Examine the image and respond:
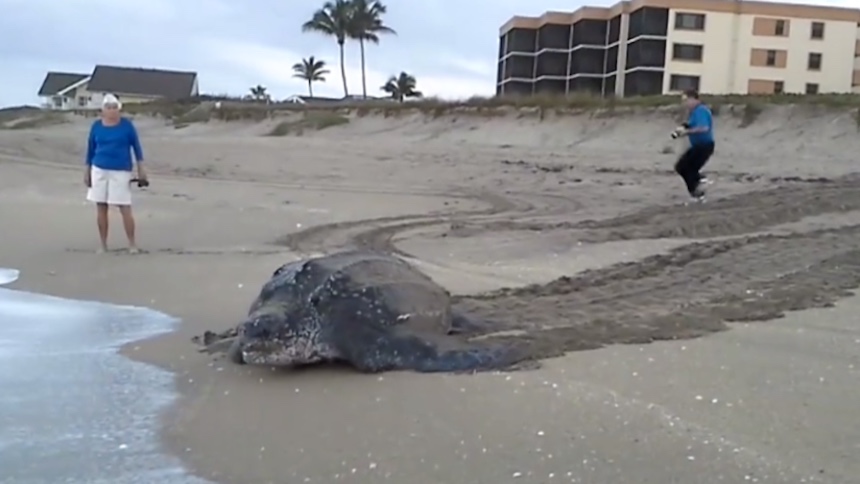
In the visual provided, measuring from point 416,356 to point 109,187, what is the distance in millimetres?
4611

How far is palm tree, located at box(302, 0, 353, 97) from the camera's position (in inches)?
2170

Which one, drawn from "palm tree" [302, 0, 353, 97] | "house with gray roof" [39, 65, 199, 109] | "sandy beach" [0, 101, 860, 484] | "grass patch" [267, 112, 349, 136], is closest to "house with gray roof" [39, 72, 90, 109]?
"house with gray roof" [39, 65, 199, 109]

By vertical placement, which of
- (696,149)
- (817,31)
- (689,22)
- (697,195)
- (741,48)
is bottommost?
(697,195)

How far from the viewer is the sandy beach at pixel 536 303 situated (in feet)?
9.48

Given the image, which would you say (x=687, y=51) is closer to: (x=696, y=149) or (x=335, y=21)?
(x=335, y=21)

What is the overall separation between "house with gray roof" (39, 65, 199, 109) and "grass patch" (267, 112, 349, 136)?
3683 centimetres

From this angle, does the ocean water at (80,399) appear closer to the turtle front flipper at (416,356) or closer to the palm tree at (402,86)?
the turtle front flipper at (416,356)

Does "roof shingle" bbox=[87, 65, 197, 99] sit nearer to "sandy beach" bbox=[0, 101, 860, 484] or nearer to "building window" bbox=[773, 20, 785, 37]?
"building window" bbox=[773, 20, 785, 37]

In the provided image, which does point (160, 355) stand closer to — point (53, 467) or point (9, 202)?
point (53, 467)

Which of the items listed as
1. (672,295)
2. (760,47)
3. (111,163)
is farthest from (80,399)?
(760,47)

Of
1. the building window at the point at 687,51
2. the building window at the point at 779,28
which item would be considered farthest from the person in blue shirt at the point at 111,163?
the building window at the point at 779,28

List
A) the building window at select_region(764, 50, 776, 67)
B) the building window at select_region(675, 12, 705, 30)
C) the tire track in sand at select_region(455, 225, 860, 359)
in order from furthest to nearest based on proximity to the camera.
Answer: the building window at select_region(675, 12, 705, 30), the building window at select_region(764, 50, 776, 67), the tire track in sand at select_region(455, 225, 860, 359)

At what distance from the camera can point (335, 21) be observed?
55.2m

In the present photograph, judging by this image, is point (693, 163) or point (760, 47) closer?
point (693, 163)
